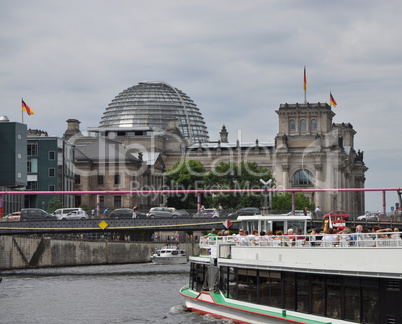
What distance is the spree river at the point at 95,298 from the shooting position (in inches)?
1674

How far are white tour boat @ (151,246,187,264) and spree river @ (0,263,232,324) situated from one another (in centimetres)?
1959

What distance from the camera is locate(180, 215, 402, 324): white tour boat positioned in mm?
27953

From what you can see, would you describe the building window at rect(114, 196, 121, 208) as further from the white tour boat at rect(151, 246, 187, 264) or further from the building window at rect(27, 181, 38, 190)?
the white tour boat at rect(151, 246, 187, 264)

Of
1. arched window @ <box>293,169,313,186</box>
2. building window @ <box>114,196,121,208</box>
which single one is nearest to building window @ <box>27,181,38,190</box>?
building window @ <box>114,196,121,208</box>

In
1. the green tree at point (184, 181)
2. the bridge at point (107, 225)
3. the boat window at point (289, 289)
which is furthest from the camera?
the green tree at point (184, 181)

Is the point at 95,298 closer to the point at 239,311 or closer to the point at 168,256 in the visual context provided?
the point at 239,311

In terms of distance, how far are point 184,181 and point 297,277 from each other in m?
122

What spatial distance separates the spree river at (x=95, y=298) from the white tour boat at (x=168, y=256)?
771 inches

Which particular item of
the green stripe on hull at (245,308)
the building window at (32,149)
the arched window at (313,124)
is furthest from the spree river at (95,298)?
the arched window at (313,124)

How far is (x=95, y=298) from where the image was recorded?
51.2 metres

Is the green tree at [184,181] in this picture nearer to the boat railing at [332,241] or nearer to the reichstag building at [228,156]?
the reichstag building at [228,156]

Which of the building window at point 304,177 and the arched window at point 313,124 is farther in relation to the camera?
the arched window at point 313,124

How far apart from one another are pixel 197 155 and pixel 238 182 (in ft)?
138

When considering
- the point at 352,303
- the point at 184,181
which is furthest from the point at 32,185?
the point at 352,303
